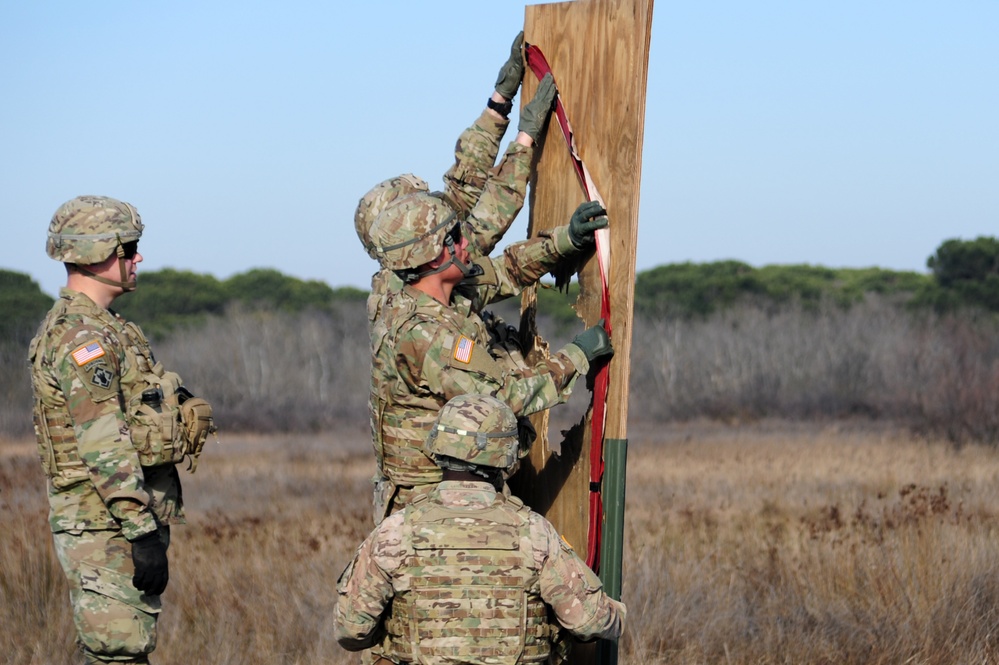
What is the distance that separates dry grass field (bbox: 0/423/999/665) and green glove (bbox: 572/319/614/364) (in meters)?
2.45

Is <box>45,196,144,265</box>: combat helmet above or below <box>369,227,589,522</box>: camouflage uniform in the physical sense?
above

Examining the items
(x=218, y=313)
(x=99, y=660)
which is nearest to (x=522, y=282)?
(x=99, y=660)

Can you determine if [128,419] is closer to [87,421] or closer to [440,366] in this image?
[87,421]

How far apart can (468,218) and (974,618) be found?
3.61m

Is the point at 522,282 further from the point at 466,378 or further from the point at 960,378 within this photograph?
the point at 960,378

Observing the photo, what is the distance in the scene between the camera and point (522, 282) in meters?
5.29

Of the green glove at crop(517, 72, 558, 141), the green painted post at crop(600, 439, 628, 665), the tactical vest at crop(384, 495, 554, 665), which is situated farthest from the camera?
the green glove at crop(517, 72, 558, 141)

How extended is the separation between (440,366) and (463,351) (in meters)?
0.10

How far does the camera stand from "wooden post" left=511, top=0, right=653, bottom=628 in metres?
4.95

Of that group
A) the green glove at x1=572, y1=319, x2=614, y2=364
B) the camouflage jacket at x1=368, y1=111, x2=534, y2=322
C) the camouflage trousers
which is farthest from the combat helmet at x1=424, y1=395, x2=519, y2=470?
the camouflage trousers

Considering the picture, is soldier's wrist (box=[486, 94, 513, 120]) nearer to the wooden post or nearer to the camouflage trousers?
the wooden post

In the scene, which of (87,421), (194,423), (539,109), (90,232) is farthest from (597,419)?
(90,232)

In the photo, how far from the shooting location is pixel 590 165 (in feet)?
16.9

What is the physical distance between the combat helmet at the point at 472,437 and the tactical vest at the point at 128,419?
4.62ft
